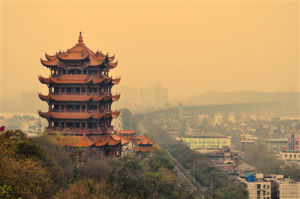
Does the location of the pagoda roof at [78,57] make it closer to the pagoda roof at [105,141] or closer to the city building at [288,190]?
the pagoda roof at [105,141]

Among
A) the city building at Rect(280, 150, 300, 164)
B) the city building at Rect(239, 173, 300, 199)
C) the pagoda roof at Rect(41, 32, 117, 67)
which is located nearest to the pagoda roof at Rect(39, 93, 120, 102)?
the pagoda roof at Rect(41, 32, 117, 67)

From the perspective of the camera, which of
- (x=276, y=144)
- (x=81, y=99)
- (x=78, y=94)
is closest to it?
(x=81, y=99)

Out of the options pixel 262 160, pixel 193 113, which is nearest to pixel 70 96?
pixel 262 160

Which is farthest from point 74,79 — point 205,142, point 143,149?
point 205,142

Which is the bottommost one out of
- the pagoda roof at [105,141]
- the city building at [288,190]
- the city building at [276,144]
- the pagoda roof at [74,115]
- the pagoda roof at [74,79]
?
the city building at [288,190]

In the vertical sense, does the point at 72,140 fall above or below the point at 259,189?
above

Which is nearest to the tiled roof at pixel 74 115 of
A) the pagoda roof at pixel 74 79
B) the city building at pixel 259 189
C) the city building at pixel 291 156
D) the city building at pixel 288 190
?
the pagoda roof at pixel 74 79

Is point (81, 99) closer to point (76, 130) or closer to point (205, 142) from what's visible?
point (76, 130)

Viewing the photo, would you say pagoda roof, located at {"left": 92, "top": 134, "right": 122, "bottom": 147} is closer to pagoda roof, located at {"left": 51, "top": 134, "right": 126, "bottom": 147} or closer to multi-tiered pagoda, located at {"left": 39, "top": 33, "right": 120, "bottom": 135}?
pagoda roof, located at {"left": 51, "top": 134, "right": 126, "bottom": 147}
